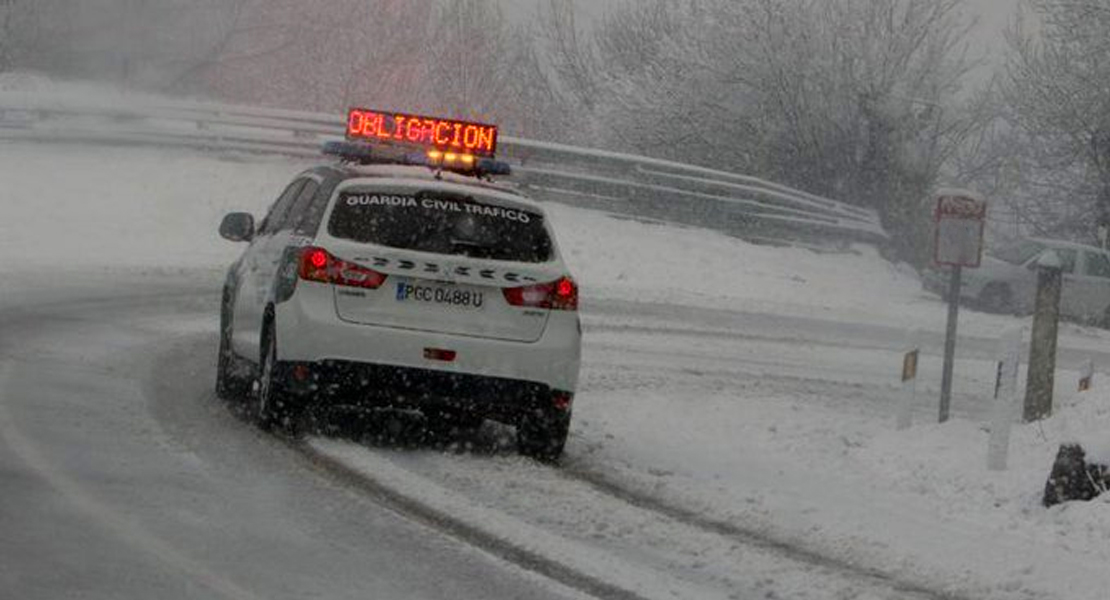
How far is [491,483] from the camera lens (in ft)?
33.2

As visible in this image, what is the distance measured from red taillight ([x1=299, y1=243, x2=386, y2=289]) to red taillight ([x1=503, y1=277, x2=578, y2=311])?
2.52 ft

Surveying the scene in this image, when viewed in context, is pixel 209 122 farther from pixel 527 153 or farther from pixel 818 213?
pixel 818 213

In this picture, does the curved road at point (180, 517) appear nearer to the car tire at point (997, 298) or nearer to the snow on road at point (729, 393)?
the snow on road at point (729, 393)

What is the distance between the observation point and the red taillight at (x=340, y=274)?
429 inches

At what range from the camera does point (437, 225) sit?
11.1m

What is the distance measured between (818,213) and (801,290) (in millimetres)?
4585

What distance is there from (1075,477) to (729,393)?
6.03 metres

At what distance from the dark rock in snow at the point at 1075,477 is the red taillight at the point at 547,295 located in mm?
2912

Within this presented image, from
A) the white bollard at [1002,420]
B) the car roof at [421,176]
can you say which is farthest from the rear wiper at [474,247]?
the white bollard at [1002,420]

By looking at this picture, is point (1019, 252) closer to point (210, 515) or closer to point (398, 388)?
point (398, 388)

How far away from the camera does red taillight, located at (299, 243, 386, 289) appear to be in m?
10.9

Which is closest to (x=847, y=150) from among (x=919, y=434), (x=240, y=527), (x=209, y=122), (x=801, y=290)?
(x=801, y=290)

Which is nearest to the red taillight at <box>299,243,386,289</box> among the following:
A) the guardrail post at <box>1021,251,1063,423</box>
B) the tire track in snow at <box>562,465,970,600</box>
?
the tire track in snow at <box>562,465,970,600</box>

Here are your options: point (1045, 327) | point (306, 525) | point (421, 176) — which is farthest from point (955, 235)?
point (306, 525)
